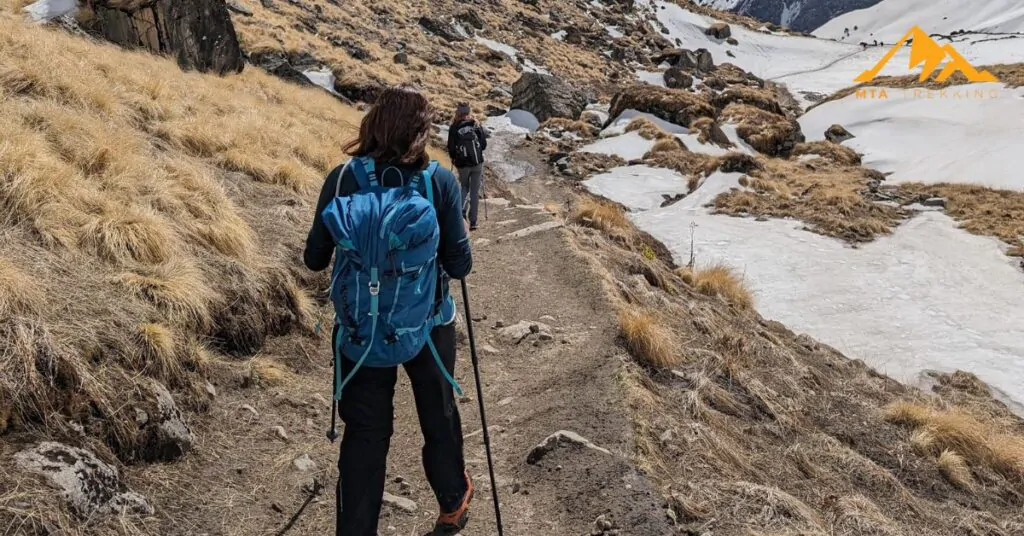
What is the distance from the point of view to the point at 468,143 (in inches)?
373

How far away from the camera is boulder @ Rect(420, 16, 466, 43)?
4330cm

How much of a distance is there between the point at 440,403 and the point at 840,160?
25076 millimetres

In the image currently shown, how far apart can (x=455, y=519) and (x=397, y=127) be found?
205 cm

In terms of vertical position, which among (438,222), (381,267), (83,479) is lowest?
(83,479)

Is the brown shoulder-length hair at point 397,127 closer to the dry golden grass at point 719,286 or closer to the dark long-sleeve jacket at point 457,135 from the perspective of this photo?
the dark long-sleeve jacket at point 457,135

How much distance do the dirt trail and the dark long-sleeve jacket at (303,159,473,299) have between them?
1566 millimetres

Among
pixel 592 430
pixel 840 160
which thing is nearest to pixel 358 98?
pixel 840 160

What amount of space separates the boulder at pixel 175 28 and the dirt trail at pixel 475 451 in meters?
12.6

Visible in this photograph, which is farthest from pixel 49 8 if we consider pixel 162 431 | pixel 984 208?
pixel 984 208

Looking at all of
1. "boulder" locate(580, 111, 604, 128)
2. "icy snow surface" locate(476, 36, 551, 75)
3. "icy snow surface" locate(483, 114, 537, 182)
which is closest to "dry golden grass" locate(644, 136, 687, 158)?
"icy snow surface" locate(483, 114, 537, 182)

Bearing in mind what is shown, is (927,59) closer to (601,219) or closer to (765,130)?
(765,130)

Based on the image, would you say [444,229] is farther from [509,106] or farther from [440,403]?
[509,106]

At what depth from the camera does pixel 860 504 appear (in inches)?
167

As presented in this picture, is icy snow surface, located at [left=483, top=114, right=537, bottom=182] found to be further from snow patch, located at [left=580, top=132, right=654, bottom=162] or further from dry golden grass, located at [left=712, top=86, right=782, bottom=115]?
dry golden grass, located at [left=712, top=86, right=782, bottom=115]
